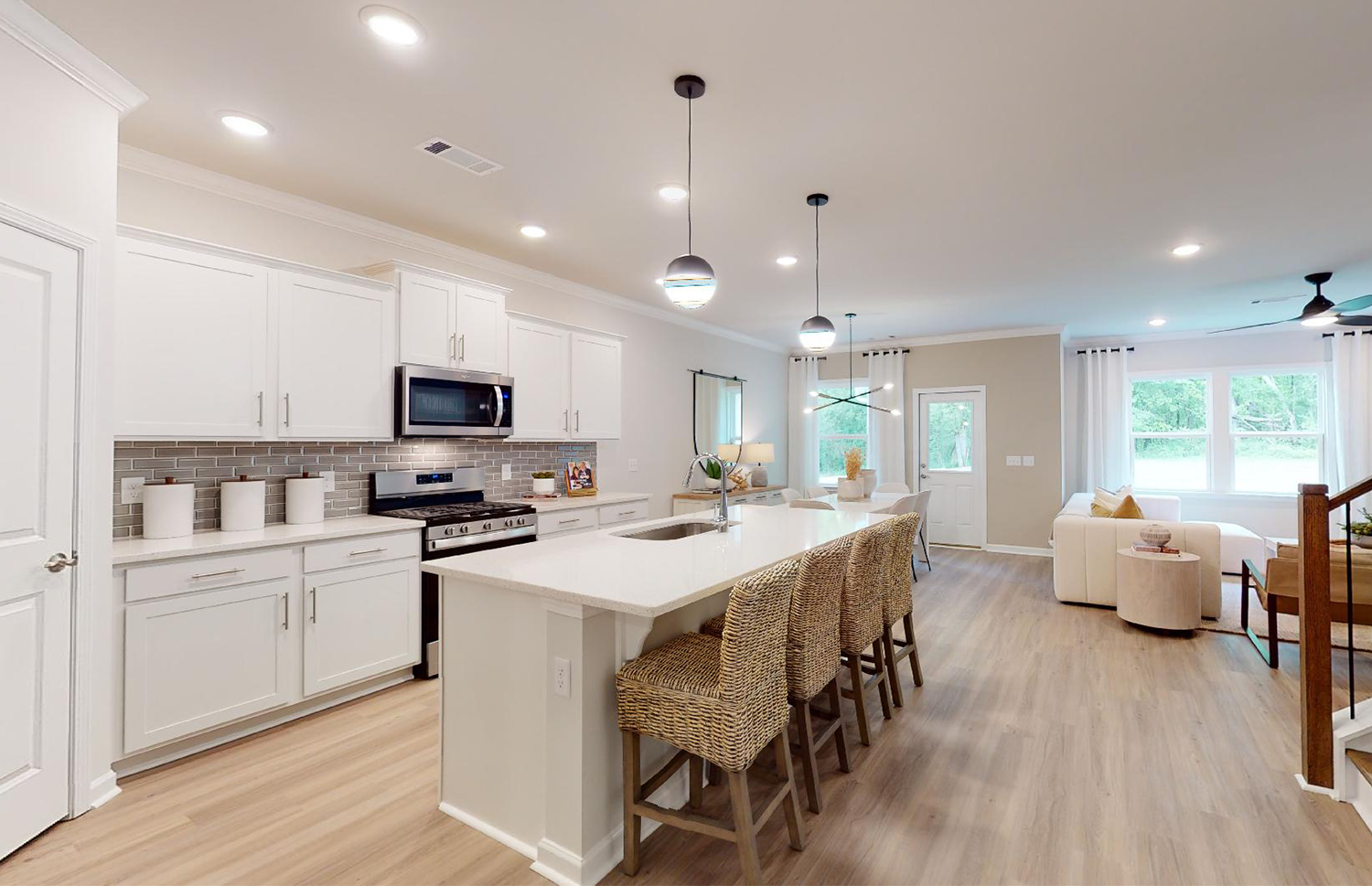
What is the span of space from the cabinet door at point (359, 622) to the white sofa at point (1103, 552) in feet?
16.0

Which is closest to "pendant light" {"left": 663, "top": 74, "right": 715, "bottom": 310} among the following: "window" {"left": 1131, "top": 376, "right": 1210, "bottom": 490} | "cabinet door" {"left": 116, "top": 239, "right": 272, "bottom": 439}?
"cabinet door" {"left": 116, "top": 239, "right": 272, "bottom": 439}

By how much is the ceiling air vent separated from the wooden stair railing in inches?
143

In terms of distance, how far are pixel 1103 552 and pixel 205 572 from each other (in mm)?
5843

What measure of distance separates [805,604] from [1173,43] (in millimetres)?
2246

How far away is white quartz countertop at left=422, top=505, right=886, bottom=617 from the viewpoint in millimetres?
1845

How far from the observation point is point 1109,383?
7727mm

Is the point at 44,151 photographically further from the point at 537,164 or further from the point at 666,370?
the point at 666,370

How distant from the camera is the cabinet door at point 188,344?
2645 mm

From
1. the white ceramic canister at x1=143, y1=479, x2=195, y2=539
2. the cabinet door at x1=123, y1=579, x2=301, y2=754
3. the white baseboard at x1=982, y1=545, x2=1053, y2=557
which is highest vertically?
the white ceramic canister at x1=143, y1=479, x2=195, y2=539

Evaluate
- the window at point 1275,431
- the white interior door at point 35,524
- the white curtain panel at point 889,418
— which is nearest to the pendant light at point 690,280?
the white interior door at point 35,524

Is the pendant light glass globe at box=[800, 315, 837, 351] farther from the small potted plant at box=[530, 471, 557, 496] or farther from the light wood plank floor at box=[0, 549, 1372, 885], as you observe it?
the small potted plant at box=[530, 471, 557, 496]

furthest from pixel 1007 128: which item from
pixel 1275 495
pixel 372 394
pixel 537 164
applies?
pixel 1275 495

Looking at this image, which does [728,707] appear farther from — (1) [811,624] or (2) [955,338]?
(2) [955,338]

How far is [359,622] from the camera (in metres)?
3.19
